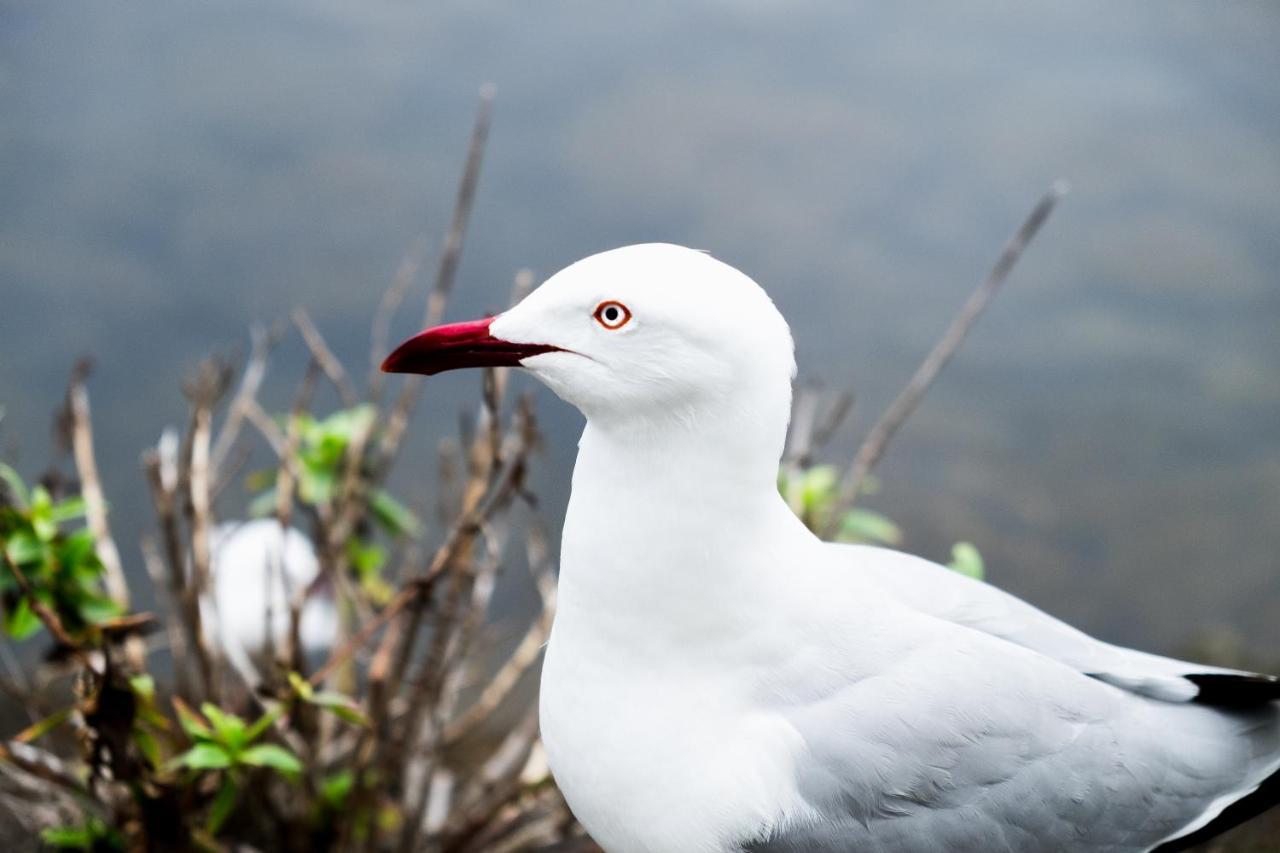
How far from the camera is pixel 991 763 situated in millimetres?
886

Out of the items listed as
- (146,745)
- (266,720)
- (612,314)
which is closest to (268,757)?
(266,720)

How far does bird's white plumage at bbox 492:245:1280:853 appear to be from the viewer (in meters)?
0.84

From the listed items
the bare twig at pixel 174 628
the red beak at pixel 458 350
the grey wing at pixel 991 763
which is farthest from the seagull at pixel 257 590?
the grey wing at pixel 991 763

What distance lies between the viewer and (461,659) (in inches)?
62.6

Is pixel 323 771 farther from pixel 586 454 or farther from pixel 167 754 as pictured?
pixel 586 454

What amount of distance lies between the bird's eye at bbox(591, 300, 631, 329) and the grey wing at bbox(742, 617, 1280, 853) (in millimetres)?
305

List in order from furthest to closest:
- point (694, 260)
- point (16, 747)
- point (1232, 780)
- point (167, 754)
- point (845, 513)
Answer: point (845, 513), point (167, 754), point (16, 747), point (1232, 780), point (694, 260)

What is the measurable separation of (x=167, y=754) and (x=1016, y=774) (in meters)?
1.10

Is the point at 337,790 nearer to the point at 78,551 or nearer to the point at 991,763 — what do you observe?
the point at 78,551

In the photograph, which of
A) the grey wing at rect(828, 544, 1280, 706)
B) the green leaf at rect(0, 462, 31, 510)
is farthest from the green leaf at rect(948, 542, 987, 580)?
the green leaf at rect(0, 462, 31, 510)

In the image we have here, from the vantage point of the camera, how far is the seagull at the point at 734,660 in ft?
2.74

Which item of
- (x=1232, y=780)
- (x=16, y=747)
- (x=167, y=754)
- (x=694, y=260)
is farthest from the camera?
(x=167, y=754)

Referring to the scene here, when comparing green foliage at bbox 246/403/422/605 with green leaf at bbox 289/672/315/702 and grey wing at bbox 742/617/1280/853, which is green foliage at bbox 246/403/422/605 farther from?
grey wing at bbox 742/617/1280/853

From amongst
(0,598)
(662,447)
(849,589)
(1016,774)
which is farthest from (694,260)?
(0,598)
